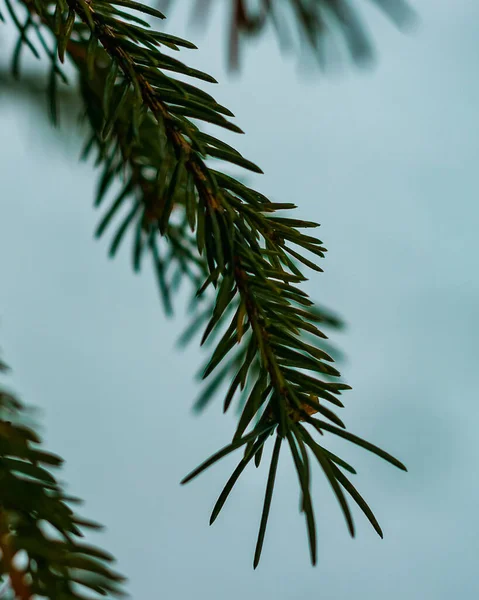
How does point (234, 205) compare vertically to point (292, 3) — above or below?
below

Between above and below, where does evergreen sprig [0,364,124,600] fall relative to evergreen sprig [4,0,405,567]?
below

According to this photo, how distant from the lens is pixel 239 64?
51 centimetres

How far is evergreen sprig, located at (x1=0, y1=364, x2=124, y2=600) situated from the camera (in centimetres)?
18

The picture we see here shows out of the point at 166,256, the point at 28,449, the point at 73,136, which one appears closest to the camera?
the point at 28,449

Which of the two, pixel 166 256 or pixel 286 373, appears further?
pixel 166 256

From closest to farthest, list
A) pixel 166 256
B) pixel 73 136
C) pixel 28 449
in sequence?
pixel 28 449, pixel 166 256, pixel 73 136

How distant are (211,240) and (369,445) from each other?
0.09m

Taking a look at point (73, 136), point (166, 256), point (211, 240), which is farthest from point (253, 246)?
point (73, 136)

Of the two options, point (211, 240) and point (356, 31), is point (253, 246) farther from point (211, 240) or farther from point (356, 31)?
point (356, 31)

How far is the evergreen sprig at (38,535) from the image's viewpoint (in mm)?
184

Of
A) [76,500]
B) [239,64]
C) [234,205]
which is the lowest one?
[76,500]

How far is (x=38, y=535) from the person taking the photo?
193 mm

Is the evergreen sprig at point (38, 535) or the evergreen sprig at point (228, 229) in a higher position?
the evergreen sprig at point (228, 229)

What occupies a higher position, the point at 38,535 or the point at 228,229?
the point at 228,229
